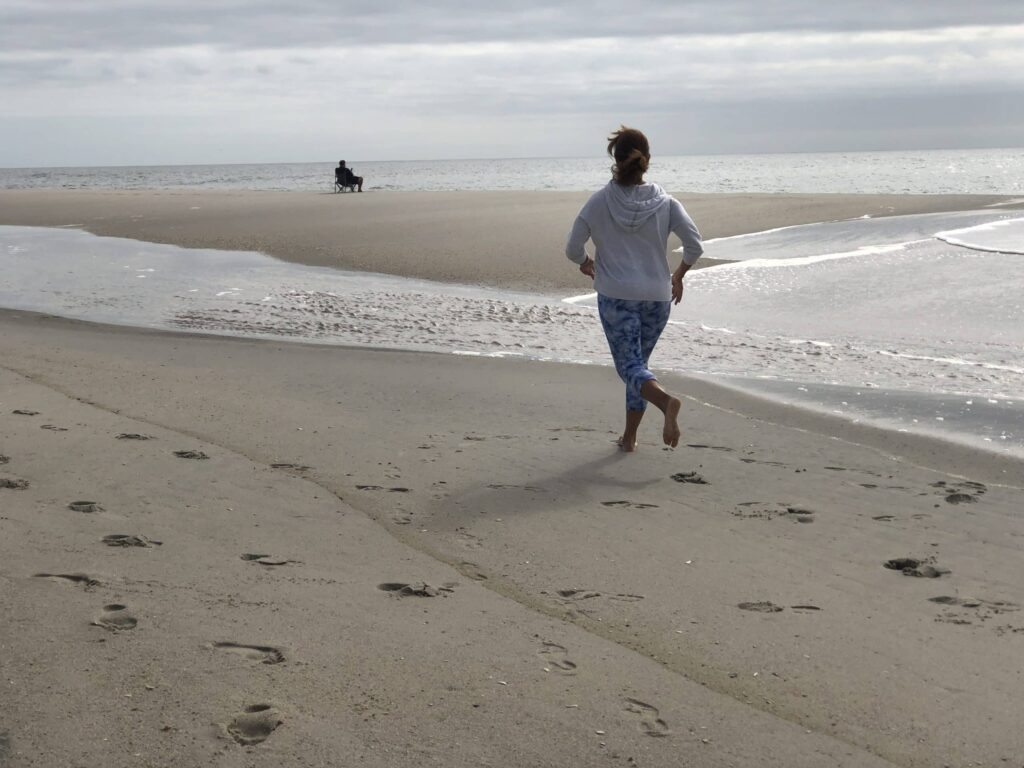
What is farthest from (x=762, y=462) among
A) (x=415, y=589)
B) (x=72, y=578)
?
(x=72, y=578)

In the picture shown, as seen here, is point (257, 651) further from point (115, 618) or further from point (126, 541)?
point (126, 541)

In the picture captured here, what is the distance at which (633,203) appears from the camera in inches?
238

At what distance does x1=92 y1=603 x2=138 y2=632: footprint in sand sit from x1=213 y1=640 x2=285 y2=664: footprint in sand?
33cm

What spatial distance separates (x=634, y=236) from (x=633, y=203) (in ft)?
0.63

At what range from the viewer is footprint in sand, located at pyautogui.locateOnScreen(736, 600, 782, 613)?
12.7 feet

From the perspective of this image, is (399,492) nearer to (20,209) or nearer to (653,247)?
(653,247)

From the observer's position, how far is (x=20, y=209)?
1230 inches

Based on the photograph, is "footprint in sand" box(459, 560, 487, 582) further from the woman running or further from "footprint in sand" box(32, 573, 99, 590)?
the woman running

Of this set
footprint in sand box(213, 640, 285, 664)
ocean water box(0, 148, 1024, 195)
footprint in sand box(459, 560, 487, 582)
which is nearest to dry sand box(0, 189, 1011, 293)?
footprint in sand box(459, 560, 487, 582)

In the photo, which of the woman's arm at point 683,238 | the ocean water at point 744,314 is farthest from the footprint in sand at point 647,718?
the ocean water at point 744,314

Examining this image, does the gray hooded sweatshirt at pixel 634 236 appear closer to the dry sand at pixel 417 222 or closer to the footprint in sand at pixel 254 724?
the footprint in sand at pixel 254 724

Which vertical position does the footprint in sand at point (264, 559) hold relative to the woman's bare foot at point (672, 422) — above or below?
below

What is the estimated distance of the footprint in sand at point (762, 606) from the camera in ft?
12.7

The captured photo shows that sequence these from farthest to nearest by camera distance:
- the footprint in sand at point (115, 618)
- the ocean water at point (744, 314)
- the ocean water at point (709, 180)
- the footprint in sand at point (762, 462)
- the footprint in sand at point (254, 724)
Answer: the ocean water at point (709, 180)
the ocean water at point (744, 314)
the footprint in sand at point (762, 462)
the footprint in sand at point (115, 618)
the footprint in sand at point (254, 724)
